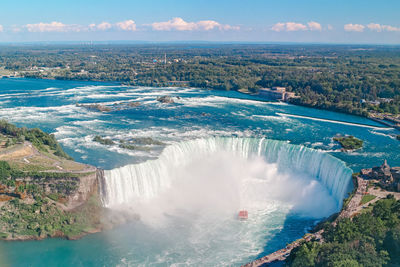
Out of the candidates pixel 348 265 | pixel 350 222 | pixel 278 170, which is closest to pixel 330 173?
pixel 278 170

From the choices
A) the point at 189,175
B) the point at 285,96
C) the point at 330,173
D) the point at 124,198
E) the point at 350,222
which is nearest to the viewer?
the point at 350,222

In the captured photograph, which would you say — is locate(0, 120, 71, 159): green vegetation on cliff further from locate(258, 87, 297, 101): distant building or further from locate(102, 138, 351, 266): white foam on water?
locate(258, 87, 297, 101): distant building

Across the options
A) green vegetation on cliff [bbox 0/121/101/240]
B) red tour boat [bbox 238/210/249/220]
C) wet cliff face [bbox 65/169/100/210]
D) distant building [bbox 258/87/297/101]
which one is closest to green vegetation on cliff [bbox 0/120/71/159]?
green vegetation on cliff [bbox 0/121/101/240]

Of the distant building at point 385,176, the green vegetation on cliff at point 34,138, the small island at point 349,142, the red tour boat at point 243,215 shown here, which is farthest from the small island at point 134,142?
the distant building at point 385,176

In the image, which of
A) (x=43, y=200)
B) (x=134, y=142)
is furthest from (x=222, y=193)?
(x=43, y=200)

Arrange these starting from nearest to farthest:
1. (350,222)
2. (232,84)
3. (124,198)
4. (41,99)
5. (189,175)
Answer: (350,222) < (124,198) < (189,175) < (41,99) < (232,84)

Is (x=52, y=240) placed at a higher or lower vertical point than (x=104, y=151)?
lower

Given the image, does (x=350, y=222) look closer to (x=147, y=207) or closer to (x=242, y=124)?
(x=147, y=207)
